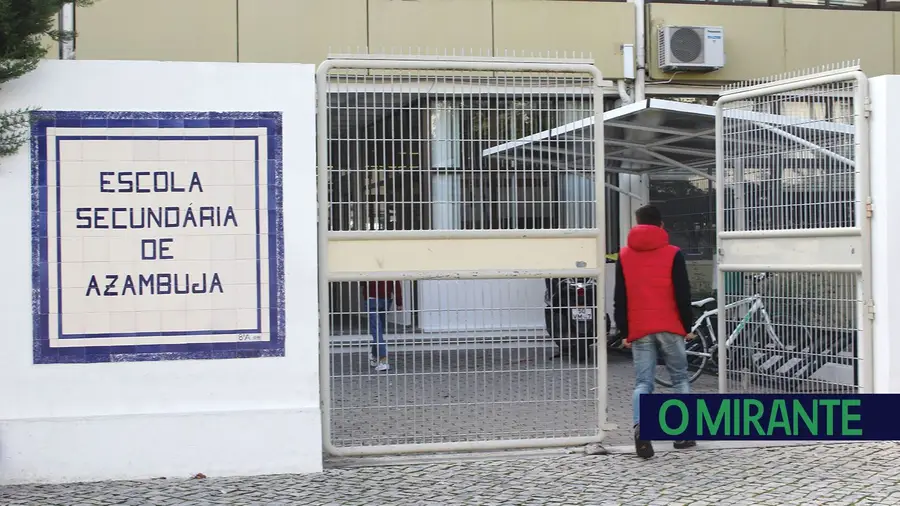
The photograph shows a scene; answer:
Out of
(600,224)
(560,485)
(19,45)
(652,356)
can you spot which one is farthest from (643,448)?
(19,45)

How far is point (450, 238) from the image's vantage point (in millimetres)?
7125

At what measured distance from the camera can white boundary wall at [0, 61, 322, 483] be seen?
652 cm

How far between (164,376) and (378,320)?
4.62 ft

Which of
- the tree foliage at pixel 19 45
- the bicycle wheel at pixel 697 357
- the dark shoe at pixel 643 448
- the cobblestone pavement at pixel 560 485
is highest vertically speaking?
the tree foliage at pixel 19 45

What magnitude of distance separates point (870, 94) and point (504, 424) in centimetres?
350

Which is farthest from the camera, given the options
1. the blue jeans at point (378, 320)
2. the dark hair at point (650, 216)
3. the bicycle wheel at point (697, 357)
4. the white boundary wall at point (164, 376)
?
the bicycle wheel at point (697, 357)

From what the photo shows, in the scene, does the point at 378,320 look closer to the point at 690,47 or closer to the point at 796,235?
the point at 796,235

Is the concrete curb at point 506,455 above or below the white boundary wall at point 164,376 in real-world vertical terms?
below

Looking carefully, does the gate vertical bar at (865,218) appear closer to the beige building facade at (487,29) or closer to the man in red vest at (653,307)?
the man in red vest at (653,307)

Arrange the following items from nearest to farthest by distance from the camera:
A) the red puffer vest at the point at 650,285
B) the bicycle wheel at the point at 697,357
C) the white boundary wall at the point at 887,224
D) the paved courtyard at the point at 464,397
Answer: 1. the paved courtyard at the point at 464,397
2. the red puffer vest at the point at 650,285
3. the white boundary wall at the point at 887,224
4. the bicycle wheel at the point at 697,357

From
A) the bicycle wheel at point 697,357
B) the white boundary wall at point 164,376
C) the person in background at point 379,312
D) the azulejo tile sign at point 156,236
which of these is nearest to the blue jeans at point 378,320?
the person in background at point 379,312

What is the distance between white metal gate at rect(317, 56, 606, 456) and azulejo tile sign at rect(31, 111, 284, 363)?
16.8 inches

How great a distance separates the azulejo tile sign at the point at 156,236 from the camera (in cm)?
659

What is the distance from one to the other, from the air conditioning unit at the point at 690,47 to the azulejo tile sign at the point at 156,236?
809 centimetres
